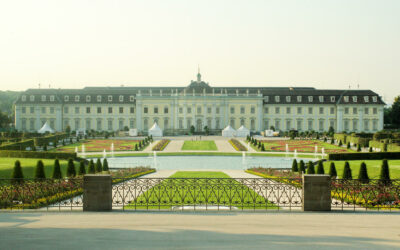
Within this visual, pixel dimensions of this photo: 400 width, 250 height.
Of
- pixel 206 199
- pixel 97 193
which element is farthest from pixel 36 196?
pixel 206 199

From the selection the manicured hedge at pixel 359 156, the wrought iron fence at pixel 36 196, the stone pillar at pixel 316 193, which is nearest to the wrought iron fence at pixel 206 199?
the stone pillar at pixel 316 193

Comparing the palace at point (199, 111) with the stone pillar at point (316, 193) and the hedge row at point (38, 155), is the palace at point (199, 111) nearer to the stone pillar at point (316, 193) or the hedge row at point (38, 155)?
the hedge row at point (38, 155)

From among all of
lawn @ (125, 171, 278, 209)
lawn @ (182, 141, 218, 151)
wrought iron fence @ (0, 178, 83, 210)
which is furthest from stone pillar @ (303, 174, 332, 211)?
lawn @ (182, 141, 218, 151)

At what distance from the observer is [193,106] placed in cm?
7744

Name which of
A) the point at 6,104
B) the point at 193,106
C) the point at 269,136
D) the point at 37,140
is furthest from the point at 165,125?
the point at 6,104

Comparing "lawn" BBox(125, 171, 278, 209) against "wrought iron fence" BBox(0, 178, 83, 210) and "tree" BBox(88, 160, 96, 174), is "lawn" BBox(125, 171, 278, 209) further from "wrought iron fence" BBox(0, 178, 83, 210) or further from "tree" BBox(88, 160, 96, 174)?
"tree" BBox(88, 160, 96, 174)

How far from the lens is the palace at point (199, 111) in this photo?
77438mm

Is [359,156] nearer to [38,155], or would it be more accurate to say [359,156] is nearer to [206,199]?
[206,199]

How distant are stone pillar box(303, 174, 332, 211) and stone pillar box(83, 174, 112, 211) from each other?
575 centimetres

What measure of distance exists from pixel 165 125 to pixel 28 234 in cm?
6859

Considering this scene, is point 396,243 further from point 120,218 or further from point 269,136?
point 269,136

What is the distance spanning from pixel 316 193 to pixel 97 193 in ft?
21.1

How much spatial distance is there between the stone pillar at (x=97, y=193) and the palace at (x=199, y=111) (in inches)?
2539

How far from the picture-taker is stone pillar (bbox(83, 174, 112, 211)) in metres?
12.6
